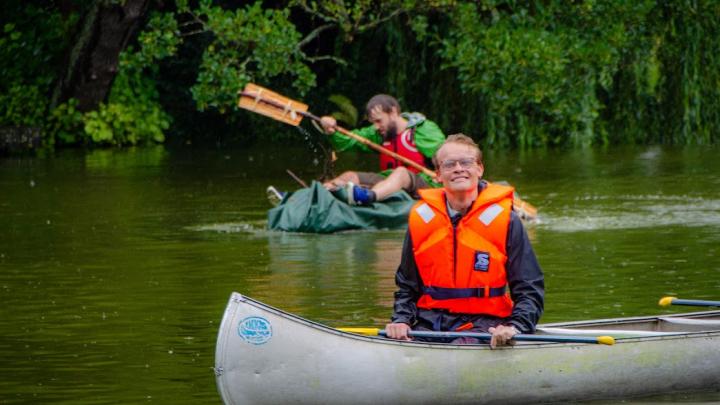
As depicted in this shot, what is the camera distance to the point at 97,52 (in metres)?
29.7

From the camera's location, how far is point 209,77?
2445 cm

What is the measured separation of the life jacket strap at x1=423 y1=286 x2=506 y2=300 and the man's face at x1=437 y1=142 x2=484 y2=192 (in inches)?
17.3

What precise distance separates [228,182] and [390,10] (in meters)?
5.84

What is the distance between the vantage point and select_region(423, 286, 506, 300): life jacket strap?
295 inches

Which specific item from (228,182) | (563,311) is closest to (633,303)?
(563,311)

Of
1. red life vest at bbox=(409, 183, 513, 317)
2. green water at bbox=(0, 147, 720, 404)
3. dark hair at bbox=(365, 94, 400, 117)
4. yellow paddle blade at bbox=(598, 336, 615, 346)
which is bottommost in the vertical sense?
green water at bbox=(0, 147, 720, 404)

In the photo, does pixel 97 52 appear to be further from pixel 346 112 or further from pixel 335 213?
pixel 335 213

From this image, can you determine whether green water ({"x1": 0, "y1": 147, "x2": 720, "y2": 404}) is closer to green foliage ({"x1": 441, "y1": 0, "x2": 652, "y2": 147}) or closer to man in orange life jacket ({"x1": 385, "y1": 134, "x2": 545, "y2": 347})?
man in orange life jacket ({"x1": 385, "y1": 134, "x2": 545, "y2": 347})

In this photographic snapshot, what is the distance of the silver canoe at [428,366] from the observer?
7180 millimetres

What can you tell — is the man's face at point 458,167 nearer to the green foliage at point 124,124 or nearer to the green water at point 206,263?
the green water at point 206,263

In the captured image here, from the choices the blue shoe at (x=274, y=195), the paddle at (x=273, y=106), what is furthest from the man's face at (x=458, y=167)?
the blue shoe at (x=274, y=195)

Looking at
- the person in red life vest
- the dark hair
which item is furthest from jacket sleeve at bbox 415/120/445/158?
the dark hair

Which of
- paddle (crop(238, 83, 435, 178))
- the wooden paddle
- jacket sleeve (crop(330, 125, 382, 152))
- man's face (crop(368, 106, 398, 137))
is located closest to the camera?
man's face (crop(368, 106, 398, 137))

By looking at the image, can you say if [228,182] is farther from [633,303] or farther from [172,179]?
[633,303]
